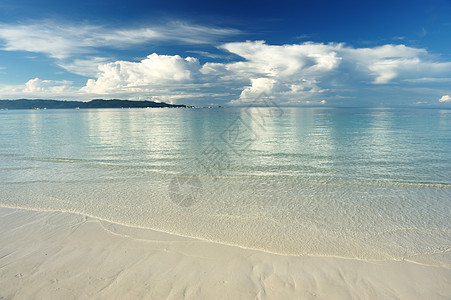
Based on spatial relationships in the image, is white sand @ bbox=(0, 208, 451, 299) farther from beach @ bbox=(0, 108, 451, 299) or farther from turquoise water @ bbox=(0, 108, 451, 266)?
turquoise water @ bbox=(0, 108, 451, 266)

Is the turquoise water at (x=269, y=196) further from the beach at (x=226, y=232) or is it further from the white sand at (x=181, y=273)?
the white sand at (x=181, y=273)

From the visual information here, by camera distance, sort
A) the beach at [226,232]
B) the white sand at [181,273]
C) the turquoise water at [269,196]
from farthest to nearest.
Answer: the turquoise water at [269,196], the beach at [226,232], the white sand at [181,273]

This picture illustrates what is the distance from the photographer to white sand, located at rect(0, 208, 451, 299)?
509 centimetres

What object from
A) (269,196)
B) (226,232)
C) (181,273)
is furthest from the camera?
(269,196)

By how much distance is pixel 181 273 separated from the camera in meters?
5.66

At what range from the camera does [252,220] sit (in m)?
8.54

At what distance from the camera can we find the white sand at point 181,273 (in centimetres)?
509

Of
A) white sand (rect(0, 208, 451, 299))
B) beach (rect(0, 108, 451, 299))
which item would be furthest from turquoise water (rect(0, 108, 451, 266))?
white sand (rect(0, 208, 451, 299))

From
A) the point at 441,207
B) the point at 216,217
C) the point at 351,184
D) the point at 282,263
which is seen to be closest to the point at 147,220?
the point at 216,217

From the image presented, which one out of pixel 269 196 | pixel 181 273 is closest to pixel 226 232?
pixel 181 273

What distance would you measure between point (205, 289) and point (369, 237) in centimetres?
524

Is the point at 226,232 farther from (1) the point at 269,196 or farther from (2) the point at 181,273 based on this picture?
(1) the point at 269,196

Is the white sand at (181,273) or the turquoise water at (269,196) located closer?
the white sand at (181,273)

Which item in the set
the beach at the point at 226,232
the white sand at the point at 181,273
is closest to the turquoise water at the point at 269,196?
the beach at the point at 226,232
